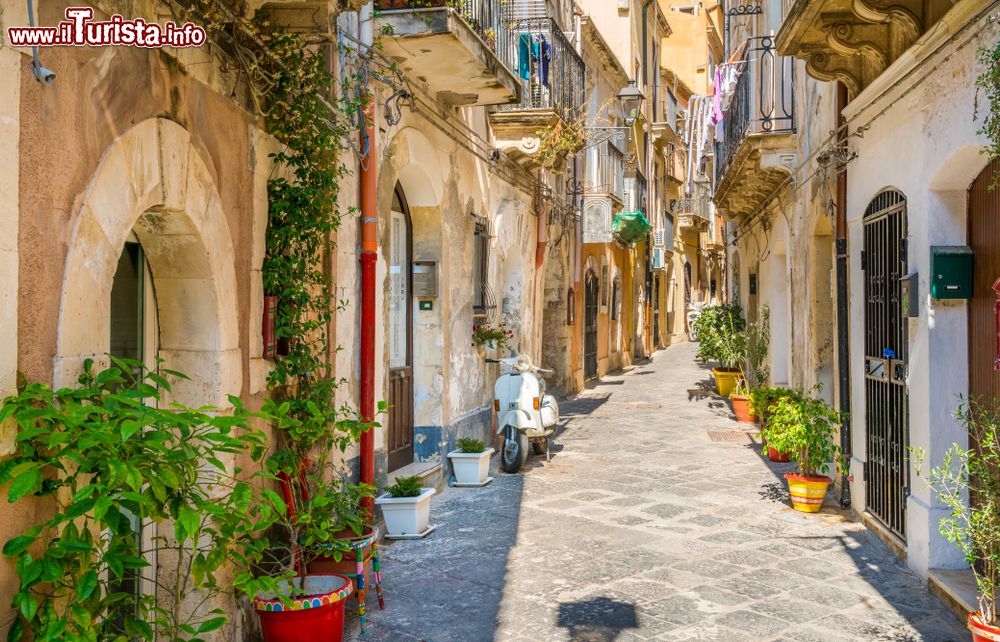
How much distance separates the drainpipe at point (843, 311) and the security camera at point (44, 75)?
20.5 feet

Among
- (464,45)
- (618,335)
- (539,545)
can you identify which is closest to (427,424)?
(539,545)

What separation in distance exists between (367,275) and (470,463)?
2977mm

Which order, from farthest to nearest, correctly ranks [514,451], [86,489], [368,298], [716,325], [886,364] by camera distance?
1. [716,325]
2. [514,451]
3. [886,364]
4. [368,298]
5. [86,489]

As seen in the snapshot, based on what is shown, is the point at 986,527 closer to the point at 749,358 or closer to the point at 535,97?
the point at 535,97

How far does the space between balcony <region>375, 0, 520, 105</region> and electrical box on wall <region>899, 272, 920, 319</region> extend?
3565 mm

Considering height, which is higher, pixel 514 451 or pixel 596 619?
pixel 514 451

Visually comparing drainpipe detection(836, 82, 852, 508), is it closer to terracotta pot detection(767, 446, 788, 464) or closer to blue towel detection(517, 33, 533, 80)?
terracotta pot detection(767, 446, 788, 464)

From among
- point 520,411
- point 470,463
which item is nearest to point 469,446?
point 470,463

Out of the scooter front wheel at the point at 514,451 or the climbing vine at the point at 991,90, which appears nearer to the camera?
the climbing vine at the point at 991,90

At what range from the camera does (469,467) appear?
28.7 ft

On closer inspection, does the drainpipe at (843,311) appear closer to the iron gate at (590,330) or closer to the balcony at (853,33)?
the balcony at (853,33)

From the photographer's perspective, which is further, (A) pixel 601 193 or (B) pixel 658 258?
(B) pixel 658 258

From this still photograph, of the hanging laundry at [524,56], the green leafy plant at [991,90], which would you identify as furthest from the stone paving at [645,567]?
the hanging laundry at [524,56]

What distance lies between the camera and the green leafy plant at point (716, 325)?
1627 cm
